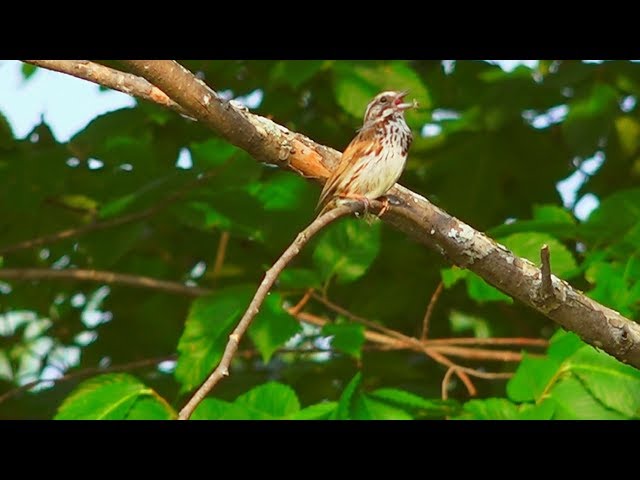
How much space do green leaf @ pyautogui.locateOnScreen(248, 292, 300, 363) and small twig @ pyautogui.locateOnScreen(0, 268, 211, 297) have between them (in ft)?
1.98

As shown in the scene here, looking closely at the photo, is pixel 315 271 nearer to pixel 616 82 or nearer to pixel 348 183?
pixel 348 183

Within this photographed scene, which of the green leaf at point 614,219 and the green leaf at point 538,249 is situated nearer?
the green leaf at point 538,249

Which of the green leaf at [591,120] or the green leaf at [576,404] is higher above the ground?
the green leaf at [591,120]

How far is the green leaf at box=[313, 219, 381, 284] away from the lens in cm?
476

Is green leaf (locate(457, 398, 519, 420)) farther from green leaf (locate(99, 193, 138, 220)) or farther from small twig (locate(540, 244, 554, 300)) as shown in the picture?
green leaf (locate(99, 193, 138, 220))

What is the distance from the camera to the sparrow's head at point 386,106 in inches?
178

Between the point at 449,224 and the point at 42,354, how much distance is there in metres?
4.04

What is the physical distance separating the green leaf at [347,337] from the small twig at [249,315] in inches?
50.5

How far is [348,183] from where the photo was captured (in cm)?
388

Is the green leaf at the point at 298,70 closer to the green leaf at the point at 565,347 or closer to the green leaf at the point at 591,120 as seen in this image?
the green leaf at the point at 591,120

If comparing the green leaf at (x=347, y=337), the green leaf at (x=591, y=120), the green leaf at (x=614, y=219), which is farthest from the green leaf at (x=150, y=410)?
the green leaf at (x=591, y=120)
